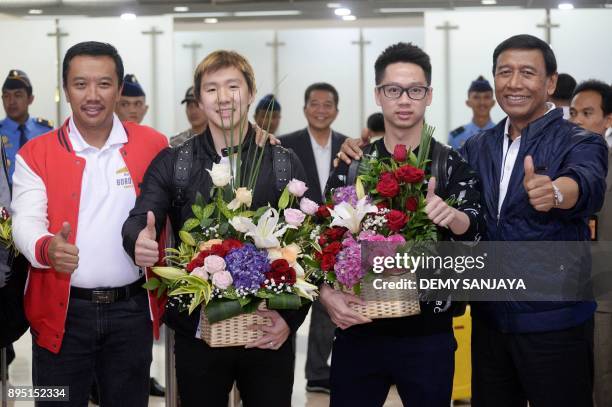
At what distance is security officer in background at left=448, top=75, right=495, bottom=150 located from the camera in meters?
7.23

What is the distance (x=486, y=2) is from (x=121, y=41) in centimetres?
301

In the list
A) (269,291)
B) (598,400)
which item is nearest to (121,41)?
(598,400)

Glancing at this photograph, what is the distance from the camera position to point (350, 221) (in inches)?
107

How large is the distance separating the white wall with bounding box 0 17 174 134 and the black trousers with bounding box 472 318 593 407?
203 inches

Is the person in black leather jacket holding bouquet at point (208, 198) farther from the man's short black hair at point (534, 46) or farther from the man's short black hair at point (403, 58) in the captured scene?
the man's short black hair at point (534, 46)

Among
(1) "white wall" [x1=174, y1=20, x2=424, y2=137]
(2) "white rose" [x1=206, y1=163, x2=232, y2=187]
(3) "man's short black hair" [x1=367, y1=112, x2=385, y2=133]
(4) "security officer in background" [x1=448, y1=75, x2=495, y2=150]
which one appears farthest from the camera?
(1) "white wall" [x1=174, y1=20, x2=424, y2=137]

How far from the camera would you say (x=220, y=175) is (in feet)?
8.86

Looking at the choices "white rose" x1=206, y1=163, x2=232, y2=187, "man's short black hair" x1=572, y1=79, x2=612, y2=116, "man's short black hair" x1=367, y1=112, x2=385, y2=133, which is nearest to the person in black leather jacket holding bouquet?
"white rose" x1=206, y1=163, x2=232, y2=187

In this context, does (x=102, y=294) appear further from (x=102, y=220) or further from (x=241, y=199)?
(x=241, y=199)

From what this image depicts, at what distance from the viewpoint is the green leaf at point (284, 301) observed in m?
2.66

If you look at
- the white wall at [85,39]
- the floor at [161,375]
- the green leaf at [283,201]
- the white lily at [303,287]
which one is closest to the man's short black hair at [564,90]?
the floor at [161,375]

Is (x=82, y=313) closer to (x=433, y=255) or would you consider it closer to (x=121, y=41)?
(x=433, y=255)

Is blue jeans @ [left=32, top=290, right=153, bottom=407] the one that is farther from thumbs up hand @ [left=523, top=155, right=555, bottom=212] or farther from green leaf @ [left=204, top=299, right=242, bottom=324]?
thumbs up hand @ [left=523, top=155, right=555, bottom=212]

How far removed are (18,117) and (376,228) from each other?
490 cm
